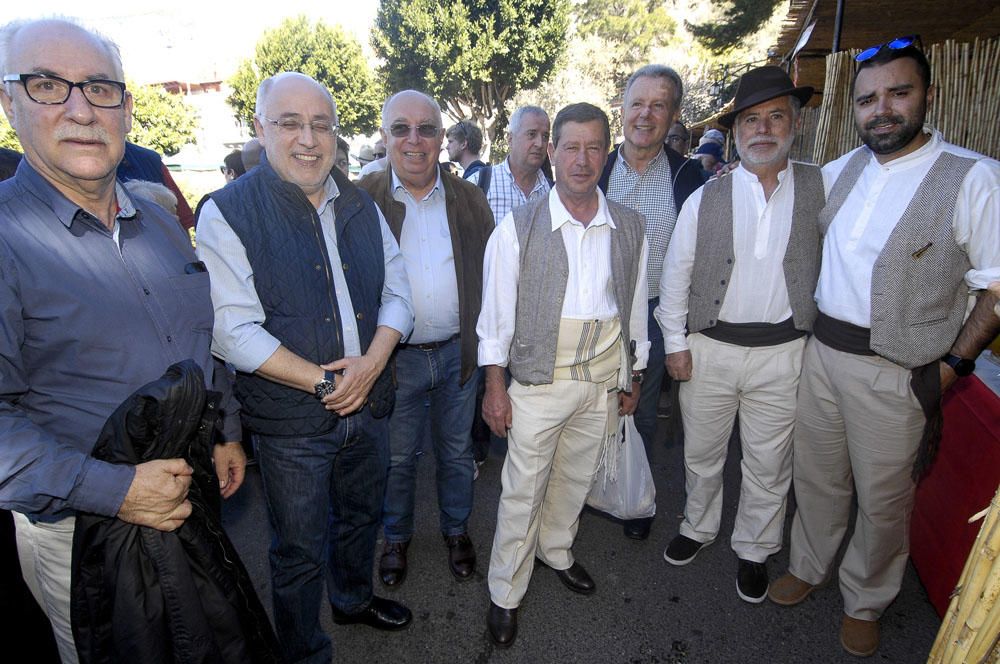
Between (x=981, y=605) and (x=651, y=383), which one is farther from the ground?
(x=981, y=605)

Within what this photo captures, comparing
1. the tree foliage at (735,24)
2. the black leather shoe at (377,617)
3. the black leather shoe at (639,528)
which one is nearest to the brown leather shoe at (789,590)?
the black leather shoe at (639,528)

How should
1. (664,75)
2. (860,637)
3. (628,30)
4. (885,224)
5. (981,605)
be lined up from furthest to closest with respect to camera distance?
1. (628,30)
2. (664,75)
3. (860,637)
4. (885,224)
5. (981,605)

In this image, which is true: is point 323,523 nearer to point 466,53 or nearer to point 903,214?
point 903,214

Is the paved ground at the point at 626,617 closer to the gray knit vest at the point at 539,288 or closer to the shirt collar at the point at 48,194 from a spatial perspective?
the gray knit vest at the point at 539,288

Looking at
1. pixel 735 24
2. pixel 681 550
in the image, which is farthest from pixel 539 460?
pixel 735 24

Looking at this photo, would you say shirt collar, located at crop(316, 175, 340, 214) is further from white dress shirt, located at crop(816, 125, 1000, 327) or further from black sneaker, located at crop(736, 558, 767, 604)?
black sneaker, located at crop(736, 558, 767, 604)

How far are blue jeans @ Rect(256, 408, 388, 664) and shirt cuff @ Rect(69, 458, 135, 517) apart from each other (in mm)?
692

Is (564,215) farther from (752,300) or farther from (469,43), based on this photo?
(469,43)

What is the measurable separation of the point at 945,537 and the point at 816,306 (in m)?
1.26

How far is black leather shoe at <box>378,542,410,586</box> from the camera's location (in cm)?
292

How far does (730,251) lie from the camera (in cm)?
256

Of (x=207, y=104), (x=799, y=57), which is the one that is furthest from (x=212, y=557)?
(x=207, y=104)

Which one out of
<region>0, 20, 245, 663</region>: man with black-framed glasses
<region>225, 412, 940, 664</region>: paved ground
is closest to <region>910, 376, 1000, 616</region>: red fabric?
<region>225, 412, 940, 664</region>: paved ground

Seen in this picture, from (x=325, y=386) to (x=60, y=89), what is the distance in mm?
1127
